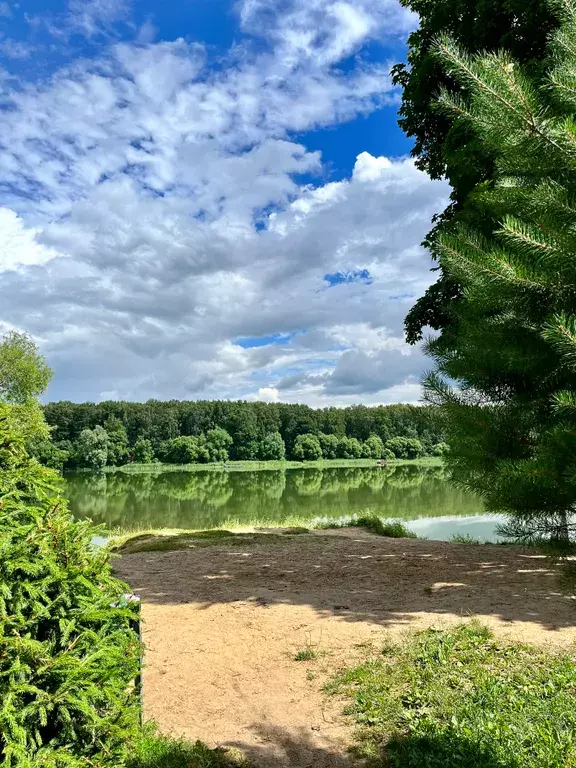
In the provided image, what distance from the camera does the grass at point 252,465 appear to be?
76.4 metres

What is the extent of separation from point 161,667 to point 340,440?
279ft

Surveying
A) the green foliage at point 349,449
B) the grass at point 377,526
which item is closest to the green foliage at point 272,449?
the green foliage at point 349,449

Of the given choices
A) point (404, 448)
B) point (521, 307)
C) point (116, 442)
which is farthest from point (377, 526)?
point (404, 448)

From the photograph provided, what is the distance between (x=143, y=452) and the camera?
8188 cm

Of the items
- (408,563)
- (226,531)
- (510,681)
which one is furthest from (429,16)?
(226,531)

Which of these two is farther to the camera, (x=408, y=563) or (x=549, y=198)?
(x=408, y=563)

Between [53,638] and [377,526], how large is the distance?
1439cm

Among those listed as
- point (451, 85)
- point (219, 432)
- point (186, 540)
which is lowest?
point (186, 540)

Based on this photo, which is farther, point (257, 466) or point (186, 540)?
point (257, 466)

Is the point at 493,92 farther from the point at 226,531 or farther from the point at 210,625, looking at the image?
the point at 226,531

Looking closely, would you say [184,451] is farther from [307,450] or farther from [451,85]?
[451,85]

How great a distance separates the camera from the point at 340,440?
3529 inches

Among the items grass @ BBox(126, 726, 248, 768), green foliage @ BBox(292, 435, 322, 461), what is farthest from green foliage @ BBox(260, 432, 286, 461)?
grass @ BBox(126, 726, 248, 768)

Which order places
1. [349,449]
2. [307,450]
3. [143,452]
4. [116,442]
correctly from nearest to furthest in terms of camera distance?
[116,442] < [143,452] < [349,449] < [307,450]
